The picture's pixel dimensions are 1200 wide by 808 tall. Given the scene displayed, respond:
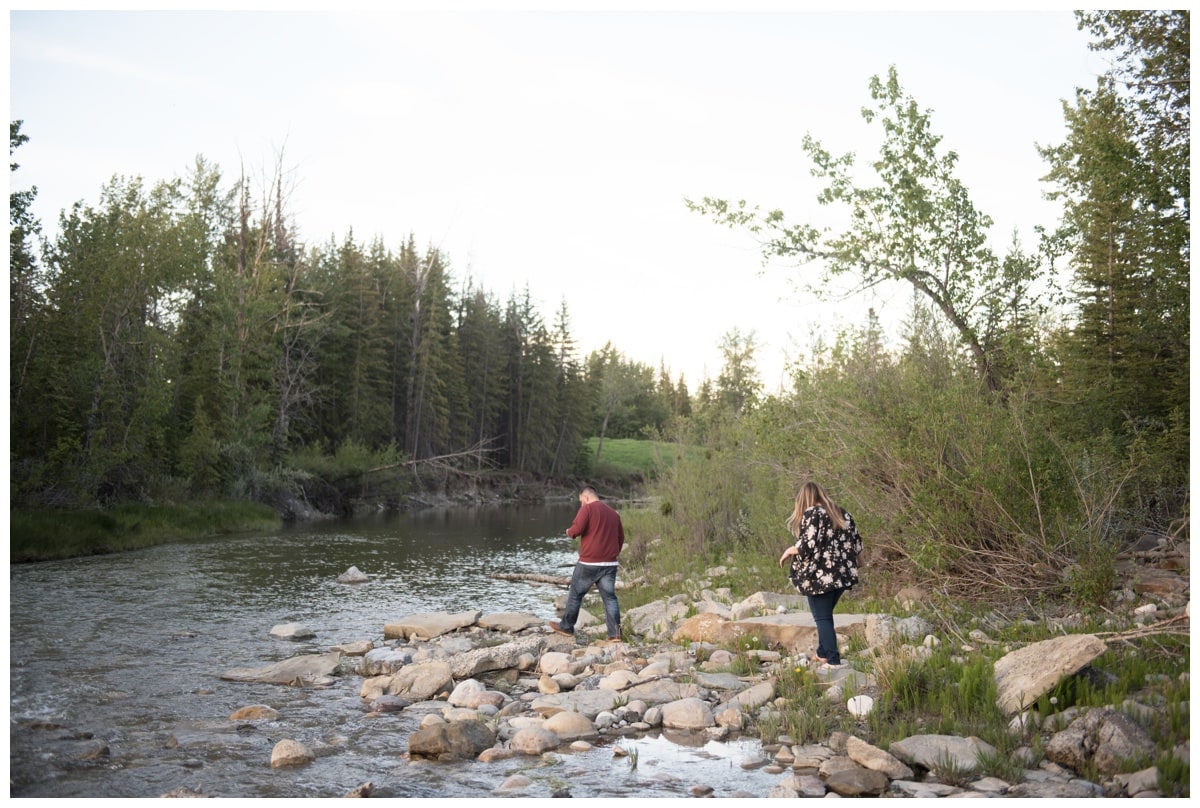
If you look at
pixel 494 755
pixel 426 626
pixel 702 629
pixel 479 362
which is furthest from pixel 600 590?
pixel 479 362

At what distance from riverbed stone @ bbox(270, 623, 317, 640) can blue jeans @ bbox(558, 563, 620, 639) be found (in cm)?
343

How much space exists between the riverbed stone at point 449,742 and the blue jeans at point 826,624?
338cm

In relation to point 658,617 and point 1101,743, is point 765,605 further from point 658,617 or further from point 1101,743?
point 1101,743

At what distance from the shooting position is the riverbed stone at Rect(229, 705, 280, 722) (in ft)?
26.1

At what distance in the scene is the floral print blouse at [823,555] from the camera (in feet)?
28.7

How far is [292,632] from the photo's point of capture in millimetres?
12344

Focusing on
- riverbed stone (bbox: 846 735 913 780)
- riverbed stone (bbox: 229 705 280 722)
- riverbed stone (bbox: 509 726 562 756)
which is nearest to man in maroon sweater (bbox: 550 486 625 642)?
riverbed stone (bbox: 229 705 280 722)

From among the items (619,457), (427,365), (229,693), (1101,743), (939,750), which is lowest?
(229,693)

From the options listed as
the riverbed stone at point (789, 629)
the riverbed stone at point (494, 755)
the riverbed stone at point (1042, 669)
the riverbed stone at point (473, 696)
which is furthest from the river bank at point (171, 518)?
the riverbed stone at point (1042, 669)

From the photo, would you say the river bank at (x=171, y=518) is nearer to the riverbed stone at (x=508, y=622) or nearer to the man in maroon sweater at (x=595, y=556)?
the riverbed stone at (x=508, y=622)

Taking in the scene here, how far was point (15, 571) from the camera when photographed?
705 inches

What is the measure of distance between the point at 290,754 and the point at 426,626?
572 centimetres

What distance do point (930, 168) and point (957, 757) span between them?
38.5ft

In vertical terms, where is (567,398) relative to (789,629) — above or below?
above
